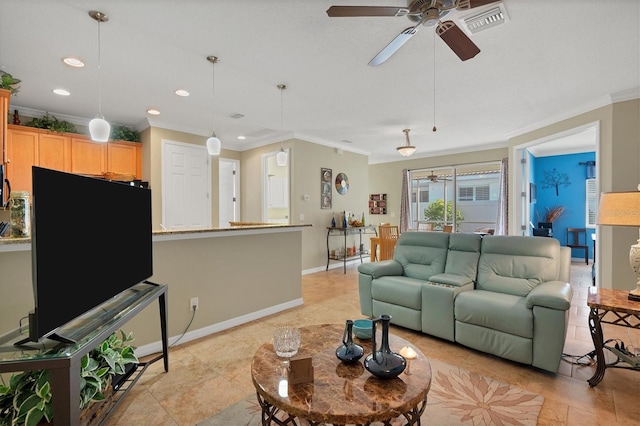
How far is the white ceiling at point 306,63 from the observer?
216 centimetres

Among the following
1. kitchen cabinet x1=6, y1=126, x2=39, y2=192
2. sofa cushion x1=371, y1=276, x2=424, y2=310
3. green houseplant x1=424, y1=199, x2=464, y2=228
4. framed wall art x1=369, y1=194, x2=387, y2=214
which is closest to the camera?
sofa cushion x1=371, y1=276, x2=424, y2=310

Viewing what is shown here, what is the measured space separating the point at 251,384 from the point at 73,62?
3.24 m

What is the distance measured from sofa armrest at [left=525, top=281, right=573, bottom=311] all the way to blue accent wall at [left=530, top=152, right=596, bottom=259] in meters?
6.31

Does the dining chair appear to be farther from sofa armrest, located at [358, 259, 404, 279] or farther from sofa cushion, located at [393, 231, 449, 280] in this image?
sofa armrest, located at [358, 259, 404, 279]

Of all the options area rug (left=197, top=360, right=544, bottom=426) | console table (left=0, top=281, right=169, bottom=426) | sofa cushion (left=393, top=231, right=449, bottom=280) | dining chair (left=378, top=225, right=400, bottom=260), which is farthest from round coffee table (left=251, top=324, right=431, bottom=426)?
dining chair (left=378, top=225, right=400, bottom=260)

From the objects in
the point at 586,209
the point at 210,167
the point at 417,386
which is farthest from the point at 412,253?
the point at 586,209

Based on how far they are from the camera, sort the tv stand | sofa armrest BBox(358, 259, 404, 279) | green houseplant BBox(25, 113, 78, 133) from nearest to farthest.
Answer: the tv stand → sofa armrest BBox(358, 259, 404, 279) → green houseplant BBox(25, 113, 78, 133)

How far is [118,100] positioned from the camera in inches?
152

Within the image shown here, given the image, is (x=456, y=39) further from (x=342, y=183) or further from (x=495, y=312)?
(x=342, y=183)

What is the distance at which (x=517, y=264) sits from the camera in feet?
9.36

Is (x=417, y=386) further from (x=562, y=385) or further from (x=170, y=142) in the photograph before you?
(x=170, y=142)

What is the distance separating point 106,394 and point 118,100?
3561mm

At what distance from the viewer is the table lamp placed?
1.96 m

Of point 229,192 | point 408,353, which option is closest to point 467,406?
point 408,353
